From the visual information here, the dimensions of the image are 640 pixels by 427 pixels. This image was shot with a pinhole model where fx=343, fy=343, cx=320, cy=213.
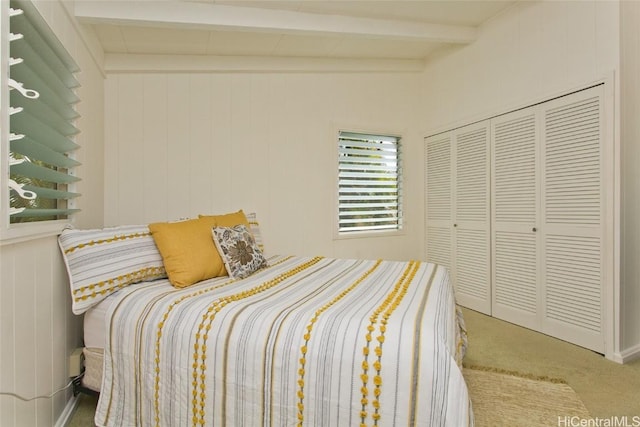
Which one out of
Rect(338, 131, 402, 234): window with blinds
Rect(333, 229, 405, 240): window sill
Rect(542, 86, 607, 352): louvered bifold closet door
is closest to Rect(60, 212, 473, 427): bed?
Rect(542, 86, 607, 352): louvered bifold closet door

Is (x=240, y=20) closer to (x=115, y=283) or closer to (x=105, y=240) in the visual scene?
(x=105, y=240)

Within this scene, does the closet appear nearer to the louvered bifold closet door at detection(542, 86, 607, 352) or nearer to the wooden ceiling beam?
the louvered bifold closet door at detection(542, 86, 607, 352)

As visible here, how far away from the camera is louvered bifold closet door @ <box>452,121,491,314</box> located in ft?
10.6

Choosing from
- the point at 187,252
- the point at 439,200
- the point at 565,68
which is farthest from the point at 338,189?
the point at 565,68

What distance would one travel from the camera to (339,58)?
136 inches

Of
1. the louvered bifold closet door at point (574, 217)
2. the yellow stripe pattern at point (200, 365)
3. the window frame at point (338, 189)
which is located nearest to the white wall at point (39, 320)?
the yellow stripe pattern at point (200, 365)

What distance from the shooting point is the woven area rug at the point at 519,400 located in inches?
65.0

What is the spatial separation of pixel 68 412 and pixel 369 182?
3079mm

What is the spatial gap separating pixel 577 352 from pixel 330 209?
2.29m

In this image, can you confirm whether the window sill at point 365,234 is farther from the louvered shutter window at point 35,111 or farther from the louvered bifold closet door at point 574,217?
the louvered shutter window at point 35,111

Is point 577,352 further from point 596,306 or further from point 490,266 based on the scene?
point 490,266

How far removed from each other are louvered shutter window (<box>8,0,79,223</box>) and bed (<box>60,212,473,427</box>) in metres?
0.33

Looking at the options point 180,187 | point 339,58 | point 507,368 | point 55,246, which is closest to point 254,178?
point 180,187

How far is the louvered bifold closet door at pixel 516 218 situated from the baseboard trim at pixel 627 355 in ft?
1.81
